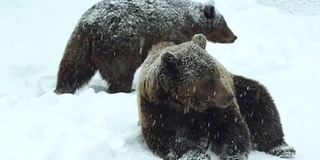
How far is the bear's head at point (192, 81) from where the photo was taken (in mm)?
4395

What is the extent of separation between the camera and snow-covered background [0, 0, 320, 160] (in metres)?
4.43

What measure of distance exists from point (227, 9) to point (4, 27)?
6.34 metres

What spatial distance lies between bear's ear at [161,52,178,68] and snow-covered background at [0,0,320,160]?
832mm

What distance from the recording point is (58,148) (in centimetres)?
412

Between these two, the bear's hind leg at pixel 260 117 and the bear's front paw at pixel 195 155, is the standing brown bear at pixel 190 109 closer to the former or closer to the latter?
the bear's front paw at pixel 195 155

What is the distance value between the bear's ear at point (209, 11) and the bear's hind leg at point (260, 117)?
4.49 metres

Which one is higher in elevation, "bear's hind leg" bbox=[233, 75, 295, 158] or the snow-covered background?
"bear's hind leg" bbox=[233, 75, 295, 158]

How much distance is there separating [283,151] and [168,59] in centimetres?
149

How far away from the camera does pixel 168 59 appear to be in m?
4.37

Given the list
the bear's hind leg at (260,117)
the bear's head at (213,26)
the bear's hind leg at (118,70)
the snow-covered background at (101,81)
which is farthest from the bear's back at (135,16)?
the bear's hind leg at (260,117)

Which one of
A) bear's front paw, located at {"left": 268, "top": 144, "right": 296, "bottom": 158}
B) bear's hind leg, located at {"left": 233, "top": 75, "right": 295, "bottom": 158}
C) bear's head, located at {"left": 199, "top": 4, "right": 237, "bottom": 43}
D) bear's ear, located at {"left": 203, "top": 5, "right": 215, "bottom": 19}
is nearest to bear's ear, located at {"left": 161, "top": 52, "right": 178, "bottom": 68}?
bear's hind leg, located at {"left": 233, "top": 75, "right": 295, "bottom": 158}

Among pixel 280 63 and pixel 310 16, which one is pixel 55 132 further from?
pixel 310 16

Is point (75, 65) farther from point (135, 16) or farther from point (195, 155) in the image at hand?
point (195, 155)

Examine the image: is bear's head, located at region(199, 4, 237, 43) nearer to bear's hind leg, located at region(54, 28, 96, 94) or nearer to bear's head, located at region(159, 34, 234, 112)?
bear's hind leg, located at region(54, 28, 96, 94)
